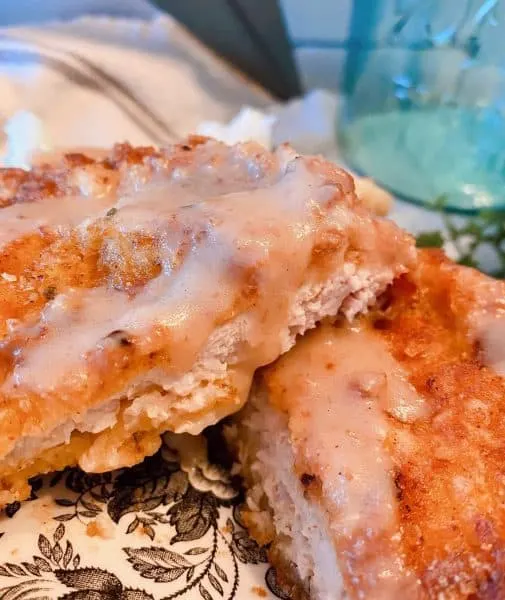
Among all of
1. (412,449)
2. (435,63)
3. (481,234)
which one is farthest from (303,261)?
(435,63)

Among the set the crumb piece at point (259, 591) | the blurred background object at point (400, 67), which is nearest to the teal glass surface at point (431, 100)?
the blurred background object at point (400, 67)

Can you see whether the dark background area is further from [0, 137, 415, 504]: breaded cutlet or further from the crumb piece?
the crumb piece

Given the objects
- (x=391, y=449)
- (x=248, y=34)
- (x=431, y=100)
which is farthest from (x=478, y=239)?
(x=248, y=34)

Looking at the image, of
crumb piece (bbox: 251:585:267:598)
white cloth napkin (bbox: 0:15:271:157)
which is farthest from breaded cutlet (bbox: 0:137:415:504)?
white cloth napkin (bbox: 0:15:271:157)

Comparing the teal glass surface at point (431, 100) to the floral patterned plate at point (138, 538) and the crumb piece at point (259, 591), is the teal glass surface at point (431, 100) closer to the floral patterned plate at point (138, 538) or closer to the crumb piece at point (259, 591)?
the floral patterned plate at point (138, 538)

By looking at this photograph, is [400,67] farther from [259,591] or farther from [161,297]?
[259,591]

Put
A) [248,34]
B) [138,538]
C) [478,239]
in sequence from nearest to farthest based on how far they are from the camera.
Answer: [138,538] < [478,239] < [248,34]
